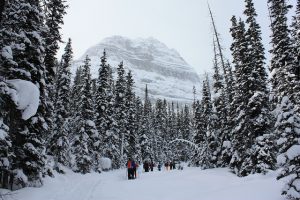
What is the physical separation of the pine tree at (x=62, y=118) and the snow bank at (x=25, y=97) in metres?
24.9

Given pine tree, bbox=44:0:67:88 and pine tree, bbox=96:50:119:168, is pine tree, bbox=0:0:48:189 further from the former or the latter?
pine tree, bbox=96:50:119:168

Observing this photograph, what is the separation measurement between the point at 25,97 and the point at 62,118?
26.8 m

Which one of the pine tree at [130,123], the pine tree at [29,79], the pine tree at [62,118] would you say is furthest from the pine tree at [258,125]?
the pine tree at [130,123]

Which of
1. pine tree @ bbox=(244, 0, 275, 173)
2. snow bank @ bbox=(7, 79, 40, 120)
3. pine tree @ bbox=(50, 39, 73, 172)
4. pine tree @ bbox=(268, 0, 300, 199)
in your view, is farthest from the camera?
pine tree @ bbox=(50, 39, 73, 172)

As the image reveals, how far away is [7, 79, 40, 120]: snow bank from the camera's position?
8.55 metres

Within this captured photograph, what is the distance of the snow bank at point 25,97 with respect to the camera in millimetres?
8555

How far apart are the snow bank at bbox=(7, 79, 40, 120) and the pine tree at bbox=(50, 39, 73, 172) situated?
24896mm

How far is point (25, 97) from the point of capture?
28.6 ft

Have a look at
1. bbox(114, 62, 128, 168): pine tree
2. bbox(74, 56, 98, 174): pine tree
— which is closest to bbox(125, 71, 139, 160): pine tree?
bbox(114, 62, 128, 168): pine tree

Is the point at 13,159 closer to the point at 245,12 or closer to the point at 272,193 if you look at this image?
the point at 272,193

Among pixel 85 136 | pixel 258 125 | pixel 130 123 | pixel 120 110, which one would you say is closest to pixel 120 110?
pixel 120 110

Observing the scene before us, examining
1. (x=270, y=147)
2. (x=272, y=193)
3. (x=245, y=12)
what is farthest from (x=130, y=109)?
(x=272, y=193)

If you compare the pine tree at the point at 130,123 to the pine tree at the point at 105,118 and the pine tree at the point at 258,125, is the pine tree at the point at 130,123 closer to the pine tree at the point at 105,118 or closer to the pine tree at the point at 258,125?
the pine tree at the point at 105,118

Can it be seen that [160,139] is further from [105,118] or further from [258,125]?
[258,125]
